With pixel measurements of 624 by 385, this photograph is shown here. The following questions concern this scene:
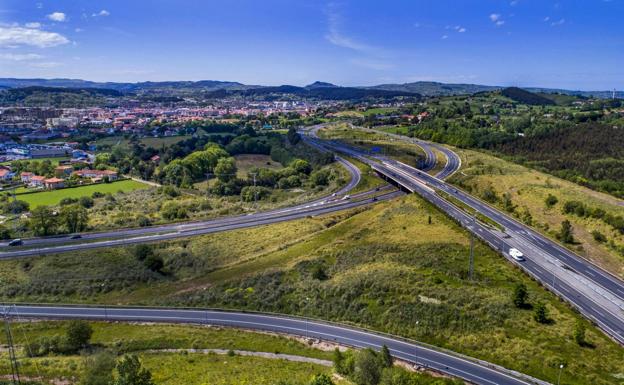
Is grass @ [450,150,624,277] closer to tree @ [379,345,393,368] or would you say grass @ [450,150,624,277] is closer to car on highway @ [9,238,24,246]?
tree @ [379,345,393,368]

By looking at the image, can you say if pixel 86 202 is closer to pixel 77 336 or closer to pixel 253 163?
pixel 253 163

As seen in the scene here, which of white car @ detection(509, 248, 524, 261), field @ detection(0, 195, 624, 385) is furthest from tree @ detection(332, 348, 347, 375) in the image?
white car @ detection(509, 248, 524, 261)

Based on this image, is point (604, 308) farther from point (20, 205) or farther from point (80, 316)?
point (20, 205)

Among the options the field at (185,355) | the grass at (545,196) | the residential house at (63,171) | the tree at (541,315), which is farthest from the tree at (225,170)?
the tree at (541,315)

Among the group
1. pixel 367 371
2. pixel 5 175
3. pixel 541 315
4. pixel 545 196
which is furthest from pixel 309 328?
pixel 5 175

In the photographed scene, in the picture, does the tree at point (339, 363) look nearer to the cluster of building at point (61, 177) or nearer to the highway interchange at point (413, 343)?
the highway interchange at point (413, 343)

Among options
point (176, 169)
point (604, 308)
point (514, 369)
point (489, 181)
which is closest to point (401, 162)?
point (489, 181)
